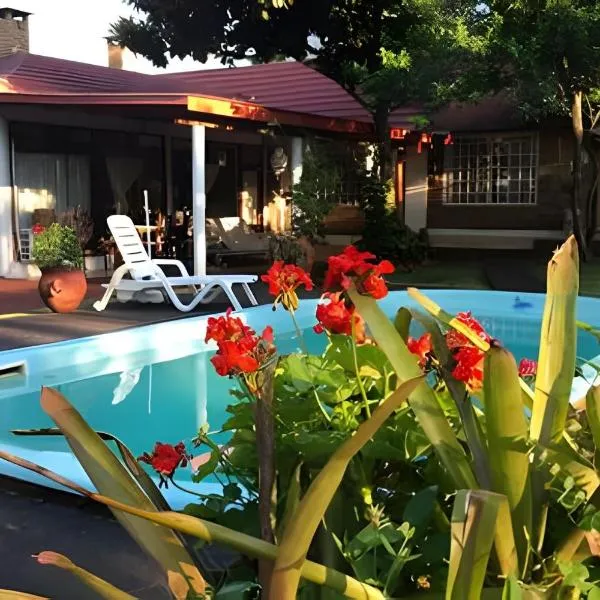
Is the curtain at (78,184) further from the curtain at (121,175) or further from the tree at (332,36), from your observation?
the tree at (332,36)

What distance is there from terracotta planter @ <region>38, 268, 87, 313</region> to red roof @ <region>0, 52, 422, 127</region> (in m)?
2.73

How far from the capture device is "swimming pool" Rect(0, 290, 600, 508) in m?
6.31

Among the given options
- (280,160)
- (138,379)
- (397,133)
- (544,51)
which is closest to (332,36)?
(397,133)

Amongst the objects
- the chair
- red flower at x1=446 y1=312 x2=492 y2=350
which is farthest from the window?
red flower at x1=446 y1=312 x2=492 y2=350

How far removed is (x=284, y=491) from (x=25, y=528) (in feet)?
7.02

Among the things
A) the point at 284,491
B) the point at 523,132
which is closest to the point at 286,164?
the point at 523,132

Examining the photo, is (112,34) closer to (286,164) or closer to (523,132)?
(286,164)

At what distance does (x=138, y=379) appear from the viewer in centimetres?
795

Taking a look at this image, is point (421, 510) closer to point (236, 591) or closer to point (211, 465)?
point (236, 591)

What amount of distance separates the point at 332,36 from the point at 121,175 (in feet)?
15.9

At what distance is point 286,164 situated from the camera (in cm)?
1678

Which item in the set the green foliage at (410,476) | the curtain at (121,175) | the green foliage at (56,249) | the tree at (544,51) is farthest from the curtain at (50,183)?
the green foliage at (410,476)

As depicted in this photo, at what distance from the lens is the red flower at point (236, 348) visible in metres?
1.64

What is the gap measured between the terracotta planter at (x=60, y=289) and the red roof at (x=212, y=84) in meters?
2.73
